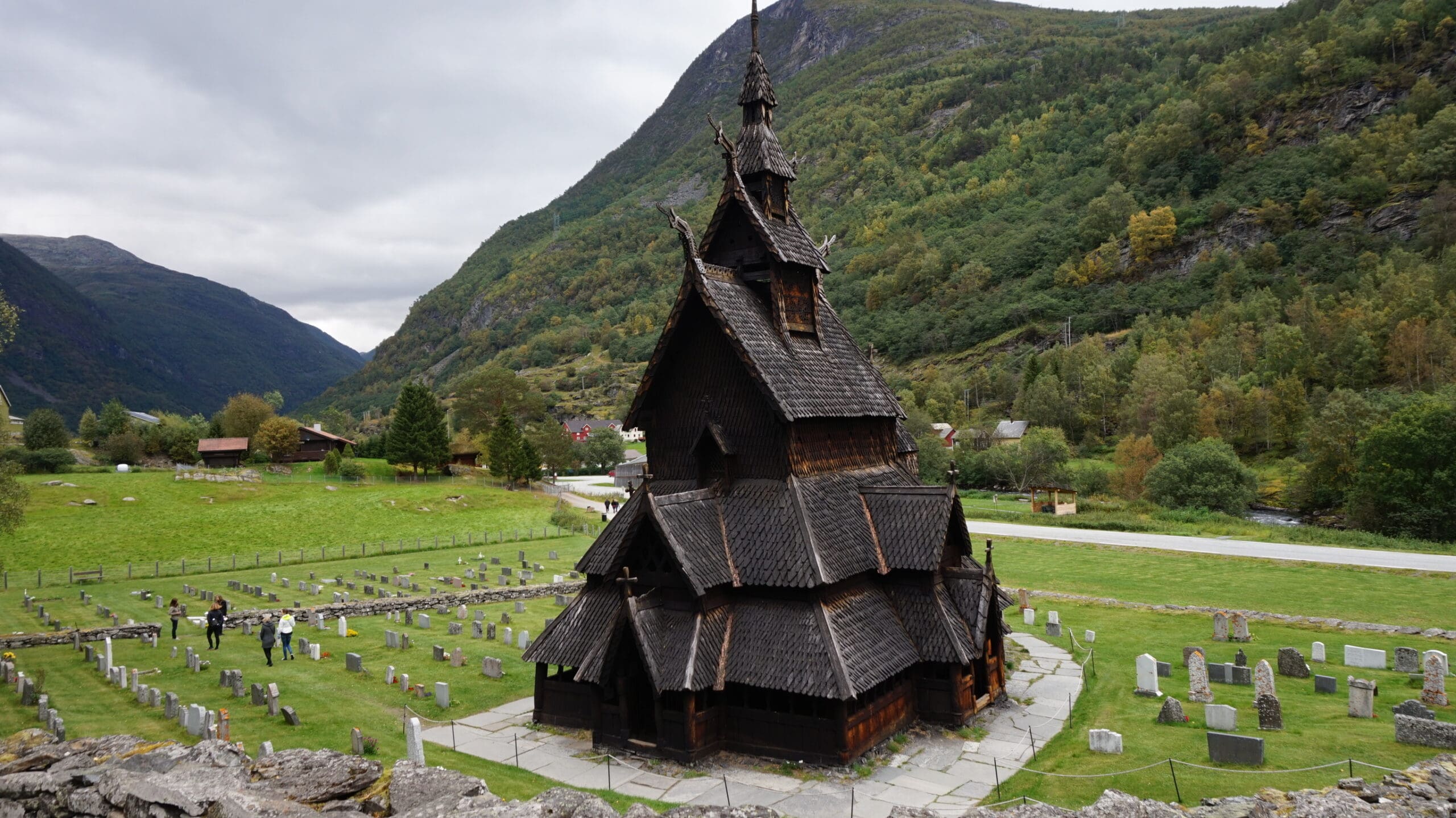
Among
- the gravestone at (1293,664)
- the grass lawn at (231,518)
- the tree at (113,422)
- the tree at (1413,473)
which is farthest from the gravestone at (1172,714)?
the tree at (113,422)

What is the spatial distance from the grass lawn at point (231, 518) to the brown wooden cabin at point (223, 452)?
1096cm

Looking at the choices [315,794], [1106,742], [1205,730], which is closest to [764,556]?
[1106,742]

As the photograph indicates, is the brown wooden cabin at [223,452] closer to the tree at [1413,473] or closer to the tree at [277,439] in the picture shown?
the tree at [277,439]

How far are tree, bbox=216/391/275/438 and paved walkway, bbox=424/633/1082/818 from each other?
268 ft

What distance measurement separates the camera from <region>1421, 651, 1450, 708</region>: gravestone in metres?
17.4

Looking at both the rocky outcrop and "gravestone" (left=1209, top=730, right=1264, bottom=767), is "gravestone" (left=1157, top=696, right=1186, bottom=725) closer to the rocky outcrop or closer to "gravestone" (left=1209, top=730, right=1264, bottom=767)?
"gravestone" (left=1209, top=730, right=1264, bottom=767)

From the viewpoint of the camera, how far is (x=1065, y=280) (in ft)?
466

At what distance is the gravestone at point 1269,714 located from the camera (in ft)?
52.6

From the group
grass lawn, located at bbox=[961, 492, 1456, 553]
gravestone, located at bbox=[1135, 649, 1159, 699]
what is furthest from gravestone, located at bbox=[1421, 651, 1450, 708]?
grass lawn, located at bbox=[961, 492, 1456, 553]

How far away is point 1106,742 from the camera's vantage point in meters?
15.4

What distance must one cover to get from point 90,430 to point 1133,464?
10739 cm

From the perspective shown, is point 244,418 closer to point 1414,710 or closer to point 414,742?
point 414,742

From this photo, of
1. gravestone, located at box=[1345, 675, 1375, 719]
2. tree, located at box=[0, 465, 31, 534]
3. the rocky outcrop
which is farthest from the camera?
tree, located at box=[0, 465, 31, 534]

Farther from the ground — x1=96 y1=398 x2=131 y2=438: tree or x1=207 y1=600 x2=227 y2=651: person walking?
x1=96 y1=398 x2=131 y2=438: tree
